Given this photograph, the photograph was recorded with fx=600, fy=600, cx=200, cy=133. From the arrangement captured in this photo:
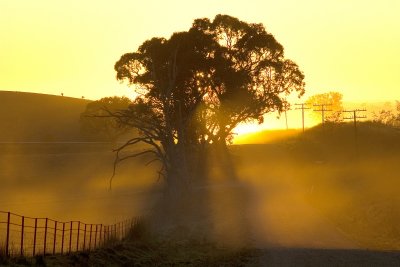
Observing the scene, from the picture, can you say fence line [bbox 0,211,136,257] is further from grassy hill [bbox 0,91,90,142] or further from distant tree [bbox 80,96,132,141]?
grassy hill [bbox 0,91,90,142]

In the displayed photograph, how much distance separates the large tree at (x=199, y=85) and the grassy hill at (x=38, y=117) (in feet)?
261

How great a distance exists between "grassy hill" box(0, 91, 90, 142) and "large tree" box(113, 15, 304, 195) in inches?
3134

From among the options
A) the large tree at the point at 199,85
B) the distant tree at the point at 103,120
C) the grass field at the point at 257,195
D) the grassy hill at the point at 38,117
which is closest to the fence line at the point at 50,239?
the grass field at the point at 257,195

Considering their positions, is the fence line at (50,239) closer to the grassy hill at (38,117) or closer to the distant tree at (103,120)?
the distant tree at (103,120)

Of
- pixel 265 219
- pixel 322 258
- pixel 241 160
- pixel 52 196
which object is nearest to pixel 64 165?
pixel 52 196

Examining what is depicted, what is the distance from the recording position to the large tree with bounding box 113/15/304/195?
5462 cm

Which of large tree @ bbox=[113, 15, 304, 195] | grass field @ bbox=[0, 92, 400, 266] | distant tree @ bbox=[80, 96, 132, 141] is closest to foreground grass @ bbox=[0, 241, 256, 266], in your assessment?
grass field @ bbox=[0, 92, 400, 266]

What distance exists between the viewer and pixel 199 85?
2350 inches

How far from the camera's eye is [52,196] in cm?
7138

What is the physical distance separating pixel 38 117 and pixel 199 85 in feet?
363

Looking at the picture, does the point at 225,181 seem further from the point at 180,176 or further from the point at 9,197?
the point at 9,197

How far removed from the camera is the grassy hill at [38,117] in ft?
467

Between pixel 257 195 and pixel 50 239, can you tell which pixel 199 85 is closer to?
pixel 257 195

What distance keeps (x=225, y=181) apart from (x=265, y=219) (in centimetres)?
2702
